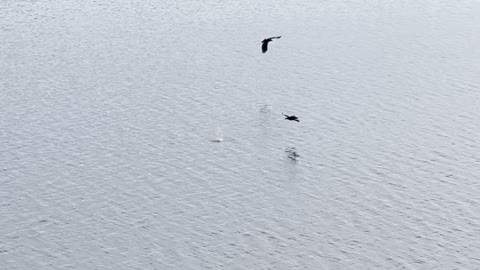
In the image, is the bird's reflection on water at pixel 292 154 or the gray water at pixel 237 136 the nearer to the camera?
the gray water at pixel 237 136

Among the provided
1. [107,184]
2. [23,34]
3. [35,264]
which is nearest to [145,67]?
[23,34]

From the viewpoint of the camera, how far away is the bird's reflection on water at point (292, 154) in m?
101

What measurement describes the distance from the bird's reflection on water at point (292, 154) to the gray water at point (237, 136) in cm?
13

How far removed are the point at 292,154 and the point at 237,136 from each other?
839 cm

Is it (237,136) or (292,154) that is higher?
(237,136)

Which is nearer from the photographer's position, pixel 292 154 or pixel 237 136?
pixel 292 154

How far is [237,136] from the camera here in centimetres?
10762

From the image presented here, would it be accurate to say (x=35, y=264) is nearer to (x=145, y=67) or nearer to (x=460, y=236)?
(x=460, y=236)

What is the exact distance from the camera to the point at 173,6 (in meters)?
162

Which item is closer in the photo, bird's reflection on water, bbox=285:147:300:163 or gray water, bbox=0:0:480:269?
gray water, bbox=0:0:480:269

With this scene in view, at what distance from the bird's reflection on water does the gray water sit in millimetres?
130

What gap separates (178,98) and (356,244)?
44.0m

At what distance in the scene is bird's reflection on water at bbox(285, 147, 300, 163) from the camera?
101 metres

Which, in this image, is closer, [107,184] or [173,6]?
[107,184]
